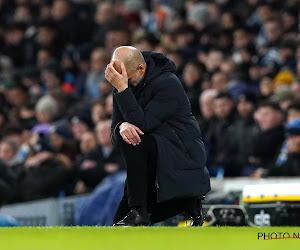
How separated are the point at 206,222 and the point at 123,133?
6.67 ft

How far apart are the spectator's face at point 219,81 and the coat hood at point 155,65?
6.32 m

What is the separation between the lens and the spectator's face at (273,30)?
1416cm

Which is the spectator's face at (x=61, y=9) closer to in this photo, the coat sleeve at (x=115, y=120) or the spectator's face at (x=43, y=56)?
the spectator's face at (x=43, y=56)

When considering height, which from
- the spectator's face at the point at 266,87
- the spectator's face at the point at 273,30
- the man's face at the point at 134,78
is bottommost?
the spectator's face at the point at 266,87

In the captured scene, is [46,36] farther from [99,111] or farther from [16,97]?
[99,111]

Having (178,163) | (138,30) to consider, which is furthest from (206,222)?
(138,30)

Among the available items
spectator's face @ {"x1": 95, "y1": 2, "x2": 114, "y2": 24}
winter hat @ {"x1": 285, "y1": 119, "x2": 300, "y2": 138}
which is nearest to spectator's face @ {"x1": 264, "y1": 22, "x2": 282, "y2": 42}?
winter hat @ {"x1": 285, "y1": 119, "x2": 300, "y2": 138}

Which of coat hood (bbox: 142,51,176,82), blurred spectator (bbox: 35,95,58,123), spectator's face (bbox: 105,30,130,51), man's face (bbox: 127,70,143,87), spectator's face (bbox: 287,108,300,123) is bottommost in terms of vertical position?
blurred spectator (bbox: 35,95,58,123)

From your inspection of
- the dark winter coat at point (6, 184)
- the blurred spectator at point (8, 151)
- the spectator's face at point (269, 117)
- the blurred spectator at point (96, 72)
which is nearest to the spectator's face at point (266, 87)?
the spectator's face at point (269, 117)

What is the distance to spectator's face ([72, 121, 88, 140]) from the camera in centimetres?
1416

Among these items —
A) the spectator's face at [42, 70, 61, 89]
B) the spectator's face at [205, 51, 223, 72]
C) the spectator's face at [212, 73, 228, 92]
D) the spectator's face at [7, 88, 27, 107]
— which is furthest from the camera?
the spectator's face at [42, 70, 61, 89]

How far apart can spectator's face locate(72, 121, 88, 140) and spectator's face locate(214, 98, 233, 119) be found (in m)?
2.36

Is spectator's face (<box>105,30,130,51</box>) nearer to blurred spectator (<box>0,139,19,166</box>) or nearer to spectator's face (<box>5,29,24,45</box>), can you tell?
spectator's face (<box>5,29,24,45</box>)

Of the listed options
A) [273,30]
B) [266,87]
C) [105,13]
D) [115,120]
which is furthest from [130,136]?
[105,13]
